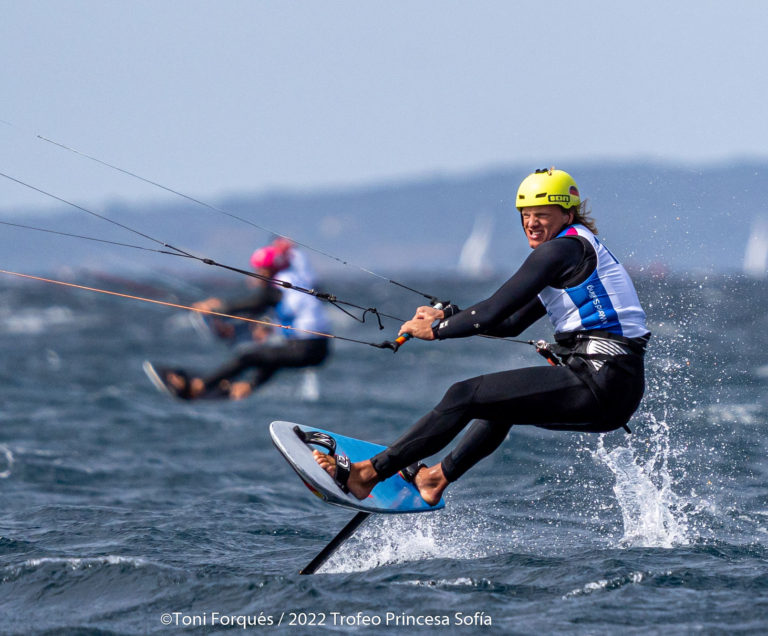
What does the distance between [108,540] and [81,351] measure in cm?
2506

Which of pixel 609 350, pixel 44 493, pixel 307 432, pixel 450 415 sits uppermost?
pixel 609 350

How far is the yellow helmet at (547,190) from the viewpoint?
18.0 feet

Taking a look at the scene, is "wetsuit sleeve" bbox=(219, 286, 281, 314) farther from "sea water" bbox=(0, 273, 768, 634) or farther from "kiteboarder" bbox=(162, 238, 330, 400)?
"sea water" bbox=(0, 273, 768, 634)

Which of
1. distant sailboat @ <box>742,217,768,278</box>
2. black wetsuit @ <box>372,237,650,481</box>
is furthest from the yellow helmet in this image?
distant sailboat @ <box>742,217,768,278</box>

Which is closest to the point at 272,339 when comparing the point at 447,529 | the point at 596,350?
the point at 447,529

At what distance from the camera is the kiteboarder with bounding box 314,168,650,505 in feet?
17.4

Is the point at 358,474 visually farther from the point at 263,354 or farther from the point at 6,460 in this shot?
the point at 6,460

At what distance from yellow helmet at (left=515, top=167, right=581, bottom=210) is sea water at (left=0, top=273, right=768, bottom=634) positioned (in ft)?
6.42

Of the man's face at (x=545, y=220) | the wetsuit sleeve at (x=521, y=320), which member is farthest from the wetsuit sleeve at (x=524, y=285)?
the wetsuit sleeve at (x=521, y=320)

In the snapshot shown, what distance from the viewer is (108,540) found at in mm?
6871

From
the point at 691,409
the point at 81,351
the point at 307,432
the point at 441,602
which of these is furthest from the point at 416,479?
the point at 81,351

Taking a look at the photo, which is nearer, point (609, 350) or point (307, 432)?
point (609, 350)

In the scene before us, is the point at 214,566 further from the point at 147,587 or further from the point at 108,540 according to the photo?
the point at 108,540

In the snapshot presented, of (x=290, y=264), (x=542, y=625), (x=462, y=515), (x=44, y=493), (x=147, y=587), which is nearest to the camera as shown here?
(x=542, y=625)
